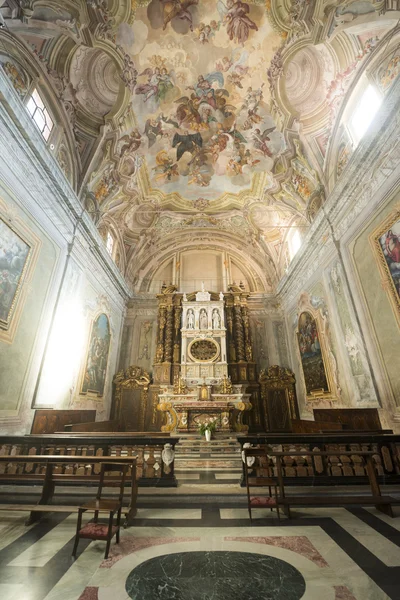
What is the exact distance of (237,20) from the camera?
31.4ft

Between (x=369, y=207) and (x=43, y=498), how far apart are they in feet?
32.6

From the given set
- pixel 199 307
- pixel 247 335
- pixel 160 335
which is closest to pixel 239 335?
pixel 247 335

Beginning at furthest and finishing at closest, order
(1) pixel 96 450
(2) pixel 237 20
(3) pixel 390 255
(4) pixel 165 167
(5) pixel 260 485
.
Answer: (4) pixel 165 167, (2) pixel 237 20, (3) pixel 390 255, (1) pixel 96 450, (5) pixel 260 485

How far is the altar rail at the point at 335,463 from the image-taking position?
498 centimetres

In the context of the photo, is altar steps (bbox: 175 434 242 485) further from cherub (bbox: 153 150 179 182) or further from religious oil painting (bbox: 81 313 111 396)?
cherub (bbox: 153 150 179 182)

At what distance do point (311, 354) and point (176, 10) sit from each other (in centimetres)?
1350

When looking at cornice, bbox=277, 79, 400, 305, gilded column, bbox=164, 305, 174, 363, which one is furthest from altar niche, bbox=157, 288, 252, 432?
cornice, bbox=277, 79, 400, 305

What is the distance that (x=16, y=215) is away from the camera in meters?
7.48

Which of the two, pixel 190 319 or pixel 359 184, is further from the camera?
pixel 190 319

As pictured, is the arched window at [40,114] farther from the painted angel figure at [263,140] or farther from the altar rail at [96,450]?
the altar rail at [96,450]

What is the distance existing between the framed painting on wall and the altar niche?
8465mm

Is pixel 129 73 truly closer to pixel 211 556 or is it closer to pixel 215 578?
pixel 211 556

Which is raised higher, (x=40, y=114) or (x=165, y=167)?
(x=165, y=167)

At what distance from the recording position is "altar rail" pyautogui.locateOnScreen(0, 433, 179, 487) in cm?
502
